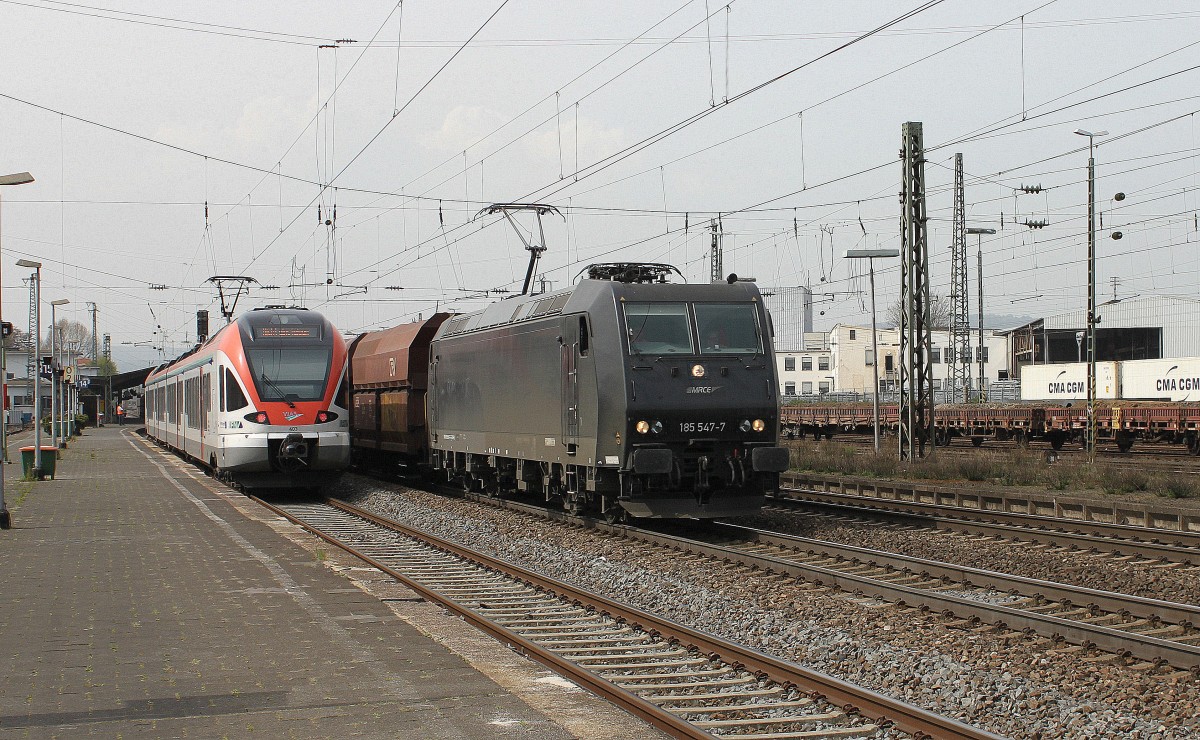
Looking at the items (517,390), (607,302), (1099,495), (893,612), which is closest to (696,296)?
(607,302)

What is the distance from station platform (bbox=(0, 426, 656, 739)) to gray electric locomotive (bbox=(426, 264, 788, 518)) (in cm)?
392

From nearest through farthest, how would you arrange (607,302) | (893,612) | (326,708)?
(326,708)
(893,612)
(607,302)

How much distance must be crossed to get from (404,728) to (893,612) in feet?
16.9

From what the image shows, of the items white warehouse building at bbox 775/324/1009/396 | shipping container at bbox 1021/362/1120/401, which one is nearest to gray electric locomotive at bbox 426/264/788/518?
shipping container at bbox 1021/362/1120/401

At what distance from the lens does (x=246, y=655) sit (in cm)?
820

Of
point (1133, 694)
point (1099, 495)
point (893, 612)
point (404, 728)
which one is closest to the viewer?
point (404, 728)

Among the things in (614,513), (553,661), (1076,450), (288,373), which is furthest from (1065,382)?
(553,661)

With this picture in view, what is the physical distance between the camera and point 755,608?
10.7m

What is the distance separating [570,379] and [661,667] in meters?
8.24

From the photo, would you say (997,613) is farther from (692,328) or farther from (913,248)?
(913,248)

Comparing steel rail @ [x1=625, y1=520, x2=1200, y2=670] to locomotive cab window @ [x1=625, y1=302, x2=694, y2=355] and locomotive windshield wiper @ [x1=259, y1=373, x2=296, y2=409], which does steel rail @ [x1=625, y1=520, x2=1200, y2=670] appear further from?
locomotive windshield wiper @ [x1=259, y1=373, x2=296, y2=409]

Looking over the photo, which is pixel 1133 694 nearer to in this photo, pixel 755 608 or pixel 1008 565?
pixel 755 608

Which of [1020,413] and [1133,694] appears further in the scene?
[1020,413]

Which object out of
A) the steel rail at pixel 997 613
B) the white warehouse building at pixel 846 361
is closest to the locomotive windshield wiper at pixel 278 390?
the steel rail at pixel 997 613
